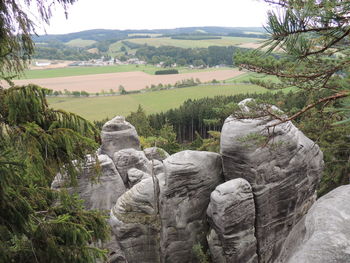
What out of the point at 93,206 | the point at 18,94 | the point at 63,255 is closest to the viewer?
the point at 18,94

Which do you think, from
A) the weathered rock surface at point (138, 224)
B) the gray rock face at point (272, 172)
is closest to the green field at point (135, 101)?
Answer: the weathered rock surface at point (138, 224)

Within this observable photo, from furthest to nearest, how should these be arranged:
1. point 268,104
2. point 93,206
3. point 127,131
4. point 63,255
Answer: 1. point 127,131
2. point 93,206
3. point 268,104
4. point 63,255

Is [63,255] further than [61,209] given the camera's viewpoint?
No

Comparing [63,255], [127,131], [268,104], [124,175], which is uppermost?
[268,104]

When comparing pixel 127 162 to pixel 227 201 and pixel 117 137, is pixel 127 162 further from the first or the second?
pixel 227 201

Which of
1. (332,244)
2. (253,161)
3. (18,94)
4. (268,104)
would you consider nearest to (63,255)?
(18,94)

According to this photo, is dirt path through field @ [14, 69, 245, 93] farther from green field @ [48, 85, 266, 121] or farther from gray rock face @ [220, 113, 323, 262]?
gray rock face @ [220, 113, 323, 262]

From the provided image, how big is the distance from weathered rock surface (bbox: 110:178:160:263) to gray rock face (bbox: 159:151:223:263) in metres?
0.40

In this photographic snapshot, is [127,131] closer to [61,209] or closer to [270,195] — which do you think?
[270,195]

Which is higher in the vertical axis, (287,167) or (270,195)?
(287,167)

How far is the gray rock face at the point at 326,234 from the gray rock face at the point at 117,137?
17.0m

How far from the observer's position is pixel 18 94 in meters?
4.40

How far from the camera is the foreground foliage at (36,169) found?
426cm

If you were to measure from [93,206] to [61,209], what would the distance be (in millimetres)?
8707
